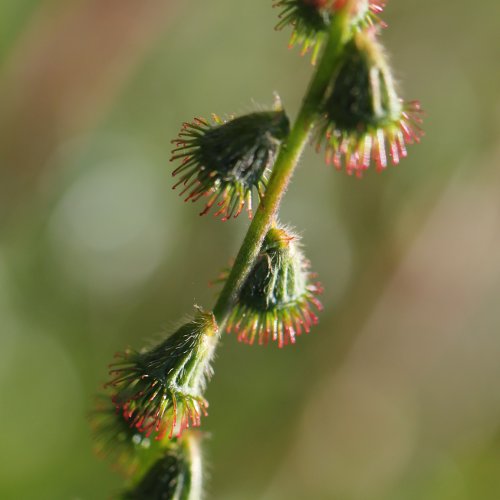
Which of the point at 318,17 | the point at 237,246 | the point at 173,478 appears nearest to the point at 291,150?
the point at 318,17

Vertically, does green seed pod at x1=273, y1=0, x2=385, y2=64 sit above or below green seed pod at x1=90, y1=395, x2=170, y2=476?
above

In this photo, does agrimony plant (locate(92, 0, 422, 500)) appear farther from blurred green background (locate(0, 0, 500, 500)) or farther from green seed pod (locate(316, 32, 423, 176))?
blurred green background (locate(0, 0, 500, 500))

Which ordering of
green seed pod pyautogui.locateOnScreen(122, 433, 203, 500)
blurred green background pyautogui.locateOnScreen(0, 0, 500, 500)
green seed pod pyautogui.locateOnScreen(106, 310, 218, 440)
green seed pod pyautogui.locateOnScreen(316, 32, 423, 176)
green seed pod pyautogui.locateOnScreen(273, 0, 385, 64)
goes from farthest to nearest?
blurred green background pyautogui.locateOnScreen(0, 0, 500, 500)
green seed pod pyautogui.locateOnScreen(122, 433, 203, 500)
green seed pod pyautogui.locateOnScreen(106, 310, 218, 440)
green seed pod pyautogui.locateOnScreen(273, 0, 385, 64)
green seed pod pyautogui.locateOnScreen(316, 32, 423, 176)

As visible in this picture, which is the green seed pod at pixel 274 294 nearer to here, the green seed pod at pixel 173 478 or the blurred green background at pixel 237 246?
the green seed pod at pixel 173 478

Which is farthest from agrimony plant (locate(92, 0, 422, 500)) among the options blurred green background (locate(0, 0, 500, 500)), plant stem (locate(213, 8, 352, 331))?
blurred green background (locate(0, 0, 500, 500))

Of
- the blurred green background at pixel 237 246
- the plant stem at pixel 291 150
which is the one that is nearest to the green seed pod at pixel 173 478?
the plant stem at pixel 291 150

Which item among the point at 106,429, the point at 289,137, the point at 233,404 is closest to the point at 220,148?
the point at 289,137

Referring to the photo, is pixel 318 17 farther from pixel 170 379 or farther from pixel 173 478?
pixel 173 478
